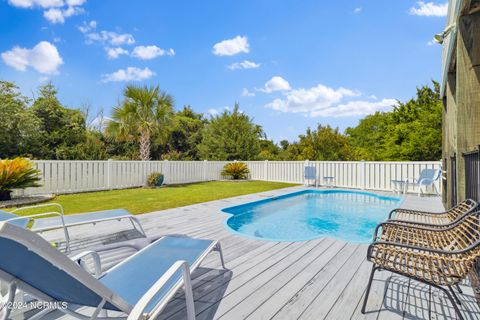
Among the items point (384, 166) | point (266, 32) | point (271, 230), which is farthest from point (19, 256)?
point (266, 32)

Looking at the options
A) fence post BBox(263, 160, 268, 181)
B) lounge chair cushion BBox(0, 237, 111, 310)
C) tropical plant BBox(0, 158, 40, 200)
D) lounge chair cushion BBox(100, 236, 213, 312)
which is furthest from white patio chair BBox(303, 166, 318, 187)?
lounge chair cushion BBox(0, 237, 111, 310)

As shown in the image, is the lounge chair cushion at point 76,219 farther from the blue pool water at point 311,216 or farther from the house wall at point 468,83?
the house wall at point 468,83

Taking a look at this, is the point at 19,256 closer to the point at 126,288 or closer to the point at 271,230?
the point at 126,288

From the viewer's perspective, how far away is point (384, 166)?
9.35 meters

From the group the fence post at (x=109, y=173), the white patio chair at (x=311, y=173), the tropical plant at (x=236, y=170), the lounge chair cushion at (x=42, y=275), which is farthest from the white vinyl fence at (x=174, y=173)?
the lounge chair cushion at (x=42, y=275)

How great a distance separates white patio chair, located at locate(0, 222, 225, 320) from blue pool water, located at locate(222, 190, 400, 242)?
2538 mm

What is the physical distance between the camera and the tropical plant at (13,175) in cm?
629

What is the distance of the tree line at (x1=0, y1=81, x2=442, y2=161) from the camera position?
11406 millimetres

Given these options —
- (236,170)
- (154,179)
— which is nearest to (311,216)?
(154,179)

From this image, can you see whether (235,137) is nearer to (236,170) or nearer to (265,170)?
(236,170)

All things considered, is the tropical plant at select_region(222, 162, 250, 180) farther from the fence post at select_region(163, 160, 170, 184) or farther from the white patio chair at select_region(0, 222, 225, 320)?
the white patio chair at select_region(0, 222, 225, 320)

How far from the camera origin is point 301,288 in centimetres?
225

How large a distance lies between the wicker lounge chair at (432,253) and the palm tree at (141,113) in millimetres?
10603

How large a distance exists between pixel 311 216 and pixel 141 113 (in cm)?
838
